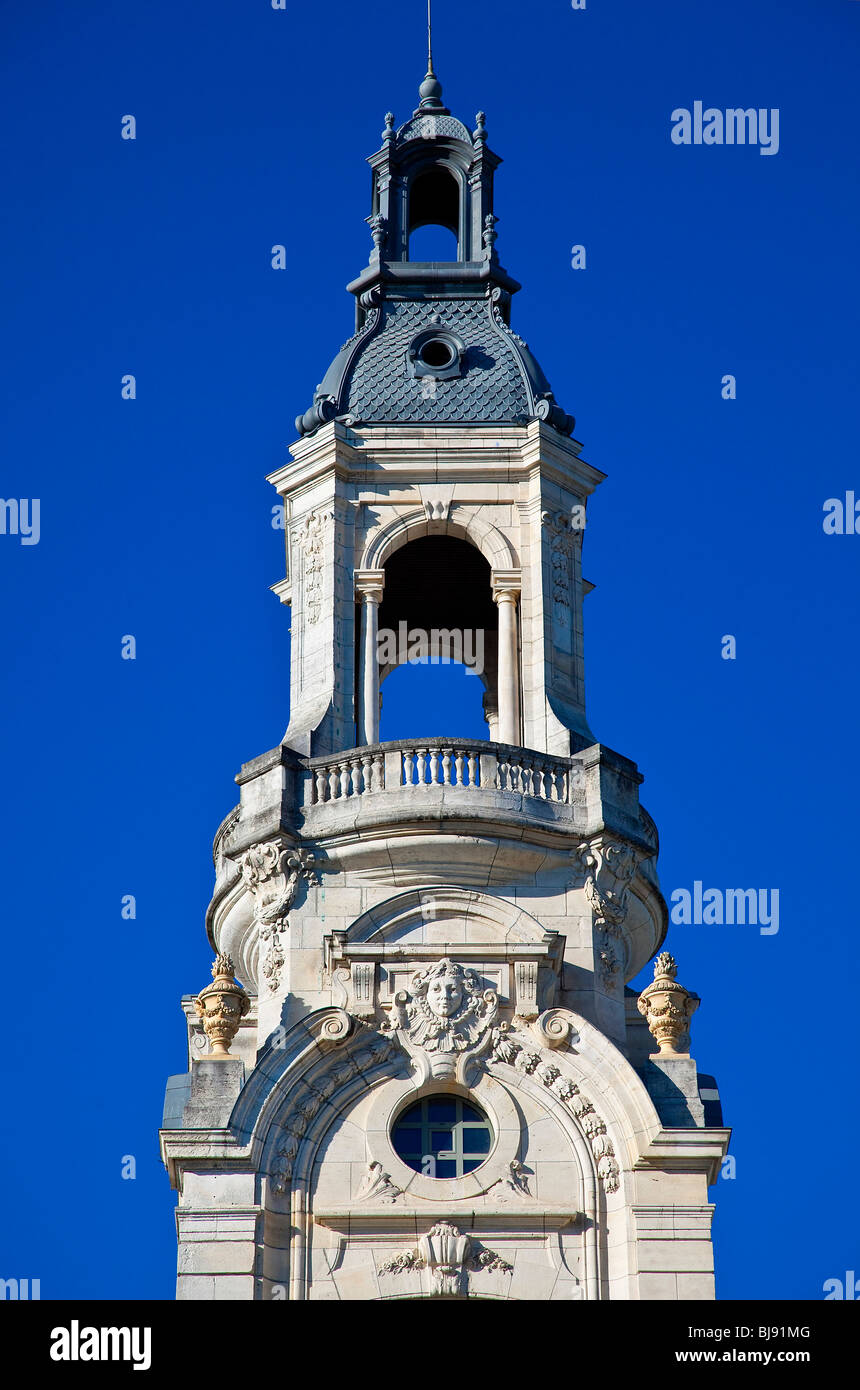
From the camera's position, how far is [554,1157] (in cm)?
4531

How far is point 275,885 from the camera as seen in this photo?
156 feet

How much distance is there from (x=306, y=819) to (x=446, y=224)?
15.9 meters

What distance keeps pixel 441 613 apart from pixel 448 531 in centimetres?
450

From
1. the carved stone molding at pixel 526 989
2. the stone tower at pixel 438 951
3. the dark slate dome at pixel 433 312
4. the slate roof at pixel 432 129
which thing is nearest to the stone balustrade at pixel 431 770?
the stone tower at pixel 438 951

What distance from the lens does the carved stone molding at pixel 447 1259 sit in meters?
44.1

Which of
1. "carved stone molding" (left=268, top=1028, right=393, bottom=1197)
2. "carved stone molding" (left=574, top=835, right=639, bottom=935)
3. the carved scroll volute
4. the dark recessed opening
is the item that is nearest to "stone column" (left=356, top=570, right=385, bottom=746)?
"carved stone molding" (left=574, top=835, right=639, bottom=935)

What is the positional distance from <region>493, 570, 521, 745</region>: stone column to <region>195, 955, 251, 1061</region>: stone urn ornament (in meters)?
6.22

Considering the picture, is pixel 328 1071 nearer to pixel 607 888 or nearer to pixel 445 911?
pixel 445 911

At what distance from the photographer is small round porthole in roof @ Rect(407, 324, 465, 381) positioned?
53.3m

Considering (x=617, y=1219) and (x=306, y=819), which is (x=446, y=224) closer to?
(x=306, y=819)
